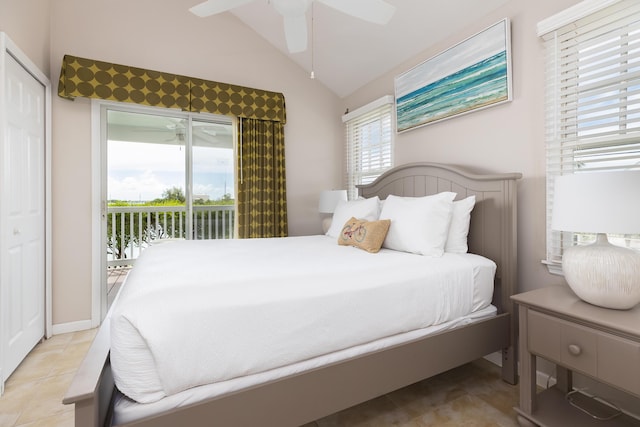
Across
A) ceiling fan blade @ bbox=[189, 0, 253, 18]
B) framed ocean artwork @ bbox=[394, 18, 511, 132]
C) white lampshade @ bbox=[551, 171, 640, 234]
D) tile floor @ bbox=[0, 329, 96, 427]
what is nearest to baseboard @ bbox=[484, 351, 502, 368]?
white lampshade @ bbox=[551, 171, 640, 234]

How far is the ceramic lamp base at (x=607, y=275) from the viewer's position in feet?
4.25

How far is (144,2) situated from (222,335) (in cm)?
344

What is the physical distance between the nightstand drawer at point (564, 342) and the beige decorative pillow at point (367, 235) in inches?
36.5

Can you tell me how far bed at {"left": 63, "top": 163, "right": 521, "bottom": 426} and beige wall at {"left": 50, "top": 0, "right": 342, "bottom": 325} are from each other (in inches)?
50.8

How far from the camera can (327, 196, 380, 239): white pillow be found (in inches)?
102

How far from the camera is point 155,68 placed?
313 cm

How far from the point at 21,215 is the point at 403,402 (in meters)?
2.79

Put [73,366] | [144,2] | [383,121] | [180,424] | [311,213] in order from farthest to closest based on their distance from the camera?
[311,213] < [383,121] < [144,2] < [73,366] < [180,424]

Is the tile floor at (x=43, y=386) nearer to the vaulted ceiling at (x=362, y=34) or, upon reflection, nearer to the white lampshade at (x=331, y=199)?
the white lampshade at (x=331, y=199)

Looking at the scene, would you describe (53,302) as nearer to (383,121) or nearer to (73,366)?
(73,366)

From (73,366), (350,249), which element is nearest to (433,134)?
(350,249)

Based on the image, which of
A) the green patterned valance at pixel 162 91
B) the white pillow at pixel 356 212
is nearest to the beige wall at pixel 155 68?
the green patterned valance at pixel 162 91

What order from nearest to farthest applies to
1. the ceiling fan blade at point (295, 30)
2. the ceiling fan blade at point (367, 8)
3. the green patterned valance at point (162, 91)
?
the ceiling fan blade at point (367, 8), the ceiling fan blade at point (295, 30), the green patterned valance at point (162, 91)

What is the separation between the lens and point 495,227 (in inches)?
80.8
